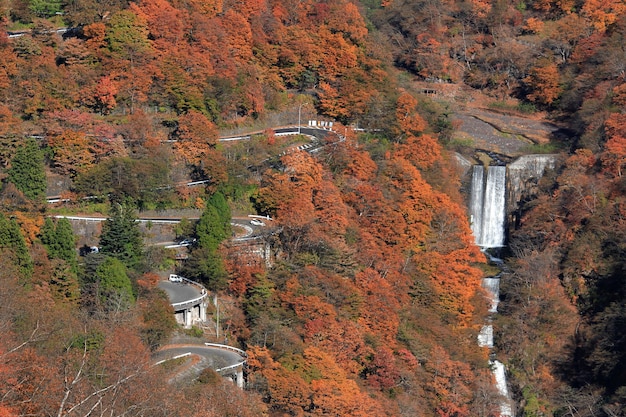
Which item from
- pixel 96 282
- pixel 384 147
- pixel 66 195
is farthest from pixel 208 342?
pixel 384 147

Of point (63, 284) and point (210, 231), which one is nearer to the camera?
point (63, 284)

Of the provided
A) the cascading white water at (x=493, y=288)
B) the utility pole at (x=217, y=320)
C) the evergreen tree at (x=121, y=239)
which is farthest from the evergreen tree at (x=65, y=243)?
the cascading white water at (x=493, y=288)

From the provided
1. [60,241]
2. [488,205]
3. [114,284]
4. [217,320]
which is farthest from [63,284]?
[488,205]

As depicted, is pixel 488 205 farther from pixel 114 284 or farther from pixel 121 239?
pixel 114 284

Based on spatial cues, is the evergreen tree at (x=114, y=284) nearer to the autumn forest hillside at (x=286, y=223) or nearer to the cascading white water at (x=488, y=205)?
the autumn forest hillside at (x=286, y=223)

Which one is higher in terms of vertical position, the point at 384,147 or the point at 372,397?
the point at 384,147

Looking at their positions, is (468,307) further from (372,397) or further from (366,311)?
(372,397)
